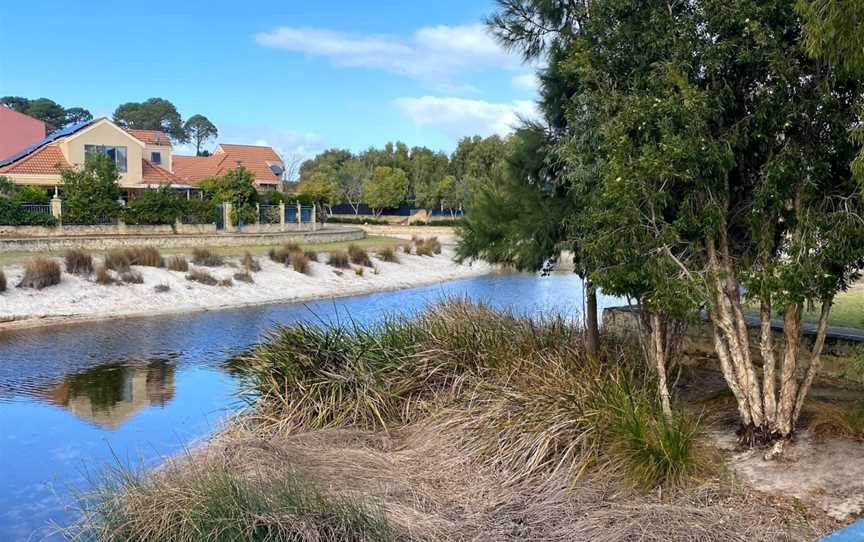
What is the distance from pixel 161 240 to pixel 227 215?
8301mm

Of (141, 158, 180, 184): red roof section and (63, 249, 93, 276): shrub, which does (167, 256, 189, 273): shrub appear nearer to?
(63, 249, 93, 276): shrub

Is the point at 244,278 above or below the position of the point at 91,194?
below

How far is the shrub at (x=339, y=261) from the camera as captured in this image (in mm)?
28906

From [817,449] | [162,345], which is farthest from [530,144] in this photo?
[162,345]

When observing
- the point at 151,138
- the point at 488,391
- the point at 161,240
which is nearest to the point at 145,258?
the point at 161,240

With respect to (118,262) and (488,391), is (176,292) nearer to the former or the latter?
(118,262)

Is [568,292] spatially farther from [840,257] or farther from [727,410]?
[840,257]

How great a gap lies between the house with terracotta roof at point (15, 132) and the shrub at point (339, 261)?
3475 centimetres

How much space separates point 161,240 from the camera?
105 ft

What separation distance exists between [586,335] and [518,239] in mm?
1352

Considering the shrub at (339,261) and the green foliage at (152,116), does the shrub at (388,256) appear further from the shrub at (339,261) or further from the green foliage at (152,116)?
the green foliage at (152,116)

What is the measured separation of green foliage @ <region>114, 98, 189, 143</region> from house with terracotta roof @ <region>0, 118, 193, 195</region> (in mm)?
50394

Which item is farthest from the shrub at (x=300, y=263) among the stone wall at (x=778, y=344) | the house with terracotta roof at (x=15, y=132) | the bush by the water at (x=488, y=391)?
the house with terracotta roof at (x=15, y=132)

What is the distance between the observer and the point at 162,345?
Result: 52.0 ft
